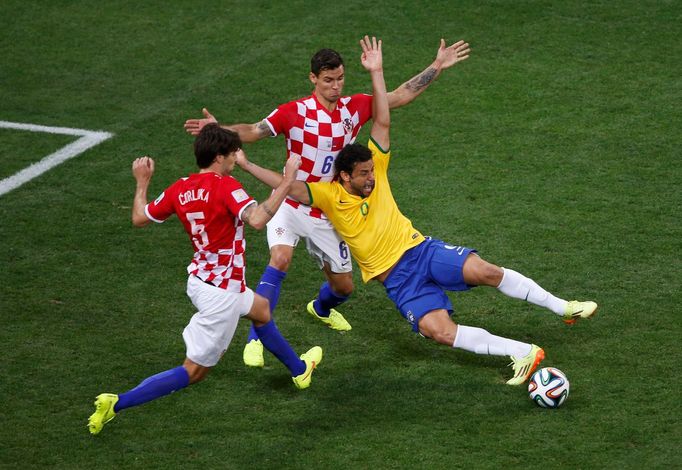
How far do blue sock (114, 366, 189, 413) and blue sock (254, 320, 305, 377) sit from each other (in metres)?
0.71

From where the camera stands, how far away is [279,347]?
312 inches

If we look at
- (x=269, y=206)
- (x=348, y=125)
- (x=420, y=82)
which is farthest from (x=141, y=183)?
(x=420, y=82)

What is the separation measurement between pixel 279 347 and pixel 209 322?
2.52 feet

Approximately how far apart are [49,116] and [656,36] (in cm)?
712

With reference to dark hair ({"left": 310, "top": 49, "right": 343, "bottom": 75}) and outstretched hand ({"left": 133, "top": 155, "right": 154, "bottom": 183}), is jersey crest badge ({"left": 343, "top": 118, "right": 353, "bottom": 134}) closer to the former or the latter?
dark hair ({"left": 310, "top": 49, "right": 343, "bottom": 75})

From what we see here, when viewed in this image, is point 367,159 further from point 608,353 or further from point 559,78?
point 559,78

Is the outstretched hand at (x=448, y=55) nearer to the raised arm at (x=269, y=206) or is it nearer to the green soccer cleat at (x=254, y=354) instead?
the raised arm at (x=269, y=206)

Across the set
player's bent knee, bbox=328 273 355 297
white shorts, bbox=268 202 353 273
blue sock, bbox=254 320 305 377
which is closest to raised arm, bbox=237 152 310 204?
white shorts, bbox=268 202 353 273

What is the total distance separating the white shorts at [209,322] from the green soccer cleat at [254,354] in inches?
42.7

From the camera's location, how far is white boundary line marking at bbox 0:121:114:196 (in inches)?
453

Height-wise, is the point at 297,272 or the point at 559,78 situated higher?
the point at 559,78

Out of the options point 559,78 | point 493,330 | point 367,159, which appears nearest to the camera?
point 367,159

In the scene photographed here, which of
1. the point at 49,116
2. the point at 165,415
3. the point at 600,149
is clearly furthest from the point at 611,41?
the point at 165,415

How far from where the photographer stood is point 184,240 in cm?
1043
